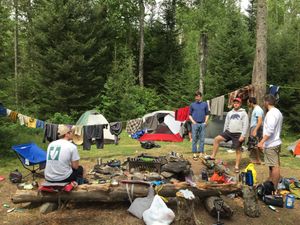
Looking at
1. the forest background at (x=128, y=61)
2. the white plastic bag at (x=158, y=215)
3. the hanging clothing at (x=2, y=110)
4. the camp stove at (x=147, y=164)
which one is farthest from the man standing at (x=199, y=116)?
the forest background at (x=128, y=61)

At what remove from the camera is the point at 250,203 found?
16.3 feet

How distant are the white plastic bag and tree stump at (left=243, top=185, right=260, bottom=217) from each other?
133 cm

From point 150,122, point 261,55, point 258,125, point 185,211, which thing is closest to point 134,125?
point 150,122

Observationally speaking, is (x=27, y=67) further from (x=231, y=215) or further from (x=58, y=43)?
(x=231, y=215)

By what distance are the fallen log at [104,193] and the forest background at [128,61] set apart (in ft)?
22.9

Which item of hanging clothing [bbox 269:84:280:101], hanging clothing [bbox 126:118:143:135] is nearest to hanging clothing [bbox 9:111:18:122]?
hanging clothing [bbox 126:118:143:135]

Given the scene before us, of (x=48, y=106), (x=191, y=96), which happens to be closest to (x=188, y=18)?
(x=191, y=96)

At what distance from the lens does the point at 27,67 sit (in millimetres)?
19953

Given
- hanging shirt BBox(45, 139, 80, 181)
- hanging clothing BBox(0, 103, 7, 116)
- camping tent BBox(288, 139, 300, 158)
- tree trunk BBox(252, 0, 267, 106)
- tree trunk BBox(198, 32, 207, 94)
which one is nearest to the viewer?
hanging shirt BBox(45, 139, 80, 181)

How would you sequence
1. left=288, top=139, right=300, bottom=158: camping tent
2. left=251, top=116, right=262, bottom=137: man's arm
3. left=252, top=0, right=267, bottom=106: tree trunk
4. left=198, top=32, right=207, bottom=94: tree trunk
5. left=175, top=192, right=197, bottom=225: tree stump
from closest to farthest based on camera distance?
left=175, top=192, right=197, bottom=225: tree stump < left=251, top=116, right=262, bottom=137: man's arm < left=252, top=0, right=267, bottom=106: tree trunk < left=288, top=139, right=300, bottom=158: camping tent < left=198, top=32, right=207, bottom=94: tree trunk

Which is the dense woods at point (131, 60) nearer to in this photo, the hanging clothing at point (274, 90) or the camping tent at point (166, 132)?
the camping tent at point (166, 132)

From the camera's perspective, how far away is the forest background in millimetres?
14875

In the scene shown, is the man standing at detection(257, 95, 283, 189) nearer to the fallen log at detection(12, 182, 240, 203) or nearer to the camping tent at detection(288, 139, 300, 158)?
the fallen log at detection(12, 182, 240, 203)

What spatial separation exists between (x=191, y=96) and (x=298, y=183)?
11424 mm
